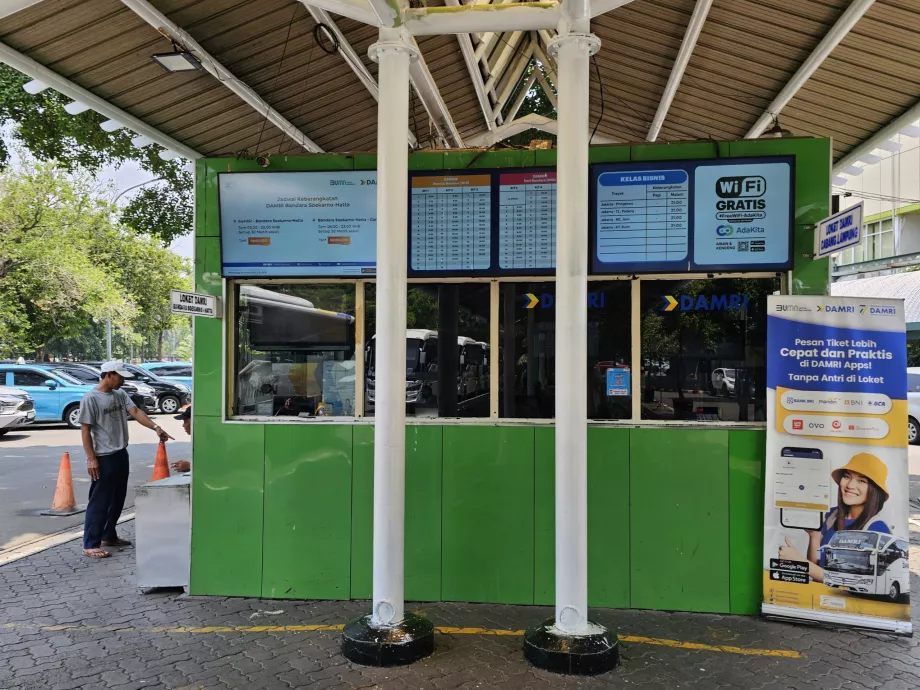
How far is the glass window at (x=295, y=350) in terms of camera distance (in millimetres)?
5043

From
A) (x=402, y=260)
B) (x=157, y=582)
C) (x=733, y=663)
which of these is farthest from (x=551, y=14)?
(x=157, y=582)

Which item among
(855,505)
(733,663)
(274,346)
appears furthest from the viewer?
(274,346)

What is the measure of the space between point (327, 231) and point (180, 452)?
9208mm

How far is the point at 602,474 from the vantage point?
187 inches

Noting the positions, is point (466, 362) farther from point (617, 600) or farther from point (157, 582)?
point (157, 582)

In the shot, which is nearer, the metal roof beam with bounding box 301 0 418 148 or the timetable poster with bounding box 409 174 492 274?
the timetable poster with bounding box 409 174 492 274

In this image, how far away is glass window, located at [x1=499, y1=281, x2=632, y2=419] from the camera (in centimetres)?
483

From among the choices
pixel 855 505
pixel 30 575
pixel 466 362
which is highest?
pixel 466 362

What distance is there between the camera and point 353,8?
4012 mm

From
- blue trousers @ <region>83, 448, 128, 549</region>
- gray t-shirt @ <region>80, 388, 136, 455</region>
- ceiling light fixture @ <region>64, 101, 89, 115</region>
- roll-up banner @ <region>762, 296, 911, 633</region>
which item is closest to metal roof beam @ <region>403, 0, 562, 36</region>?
Result: roll-up banner @ <region>762, 296, 911, 633</region>

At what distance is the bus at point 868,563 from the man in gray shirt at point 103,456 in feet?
19.9

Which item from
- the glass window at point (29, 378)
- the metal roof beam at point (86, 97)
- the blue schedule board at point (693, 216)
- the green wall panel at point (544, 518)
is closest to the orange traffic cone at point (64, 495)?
the metal roof beam at point (86, 97)

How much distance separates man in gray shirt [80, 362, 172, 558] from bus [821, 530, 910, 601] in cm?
605

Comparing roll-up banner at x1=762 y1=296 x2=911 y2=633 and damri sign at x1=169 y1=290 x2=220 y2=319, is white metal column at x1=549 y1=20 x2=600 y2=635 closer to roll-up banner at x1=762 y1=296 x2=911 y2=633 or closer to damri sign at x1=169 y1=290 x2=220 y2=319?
roll-up banner at x1=762 y1=296 x2=911 y2=633
